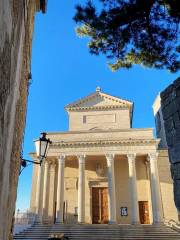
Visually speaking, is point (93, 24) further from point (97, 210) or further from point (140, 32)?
point (97, 210)

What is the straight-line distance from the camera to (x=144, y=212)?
2377cm

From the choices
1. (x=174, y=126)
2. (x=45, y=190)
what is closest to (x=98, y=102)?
(x=45, y=190)

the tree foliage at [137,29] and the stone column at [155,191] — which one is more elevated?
the tree foliage at [137,29]

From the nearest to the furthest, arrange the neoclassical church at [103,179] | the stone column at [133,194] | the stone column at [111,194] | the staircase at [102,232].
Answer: the staircase at [102,232]
the stone column at [133,194]
the stone column at [111,194]
the neoclassical church at [103,179]

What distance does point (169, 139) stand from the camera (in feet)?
9.98

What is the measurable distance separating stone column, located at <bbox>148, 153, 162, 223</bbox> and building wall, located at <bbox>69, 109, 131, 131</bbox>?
671 centimetres

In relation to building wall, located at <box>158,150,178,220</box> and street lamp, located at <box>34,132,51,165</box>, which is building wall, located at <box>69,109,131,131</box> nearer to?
building wall, located at <box>158,150,178,220</box>

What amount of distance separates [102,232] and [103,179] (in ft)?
21.2

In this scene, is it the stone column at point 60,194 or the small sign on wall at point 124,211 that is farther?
the small sign on wall at point 124,211

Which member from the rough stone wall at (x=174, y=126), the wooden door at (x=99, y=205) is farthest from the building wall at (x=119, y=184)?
the rough stone wall at (x=174, y=126)

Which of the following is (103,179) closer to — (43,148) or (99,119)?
(99,119)

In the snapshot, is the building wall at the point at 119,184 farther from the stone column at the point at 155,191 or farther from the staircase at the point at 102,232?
the staircase at the point at 102,232

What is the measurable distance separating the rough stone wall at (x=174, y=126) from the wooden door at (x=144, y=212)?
73.4ft

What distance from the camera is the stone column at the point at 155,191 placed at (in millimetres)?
20405
